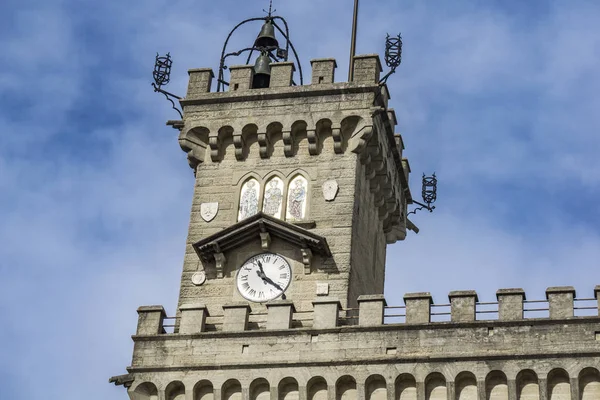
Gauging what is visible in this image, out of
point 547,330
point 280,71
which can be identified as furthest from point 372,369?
point 280,71

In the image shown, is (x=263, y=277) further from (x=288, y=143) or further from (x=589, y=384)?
(x=589, y=384)

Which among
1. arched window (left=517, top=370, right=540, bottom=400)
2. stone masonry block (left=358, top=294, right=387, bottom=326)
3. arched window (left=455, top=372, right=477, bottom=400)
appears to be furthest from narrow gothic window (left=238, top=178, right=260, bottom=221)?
arched window (left=517, top=370, right=540, bottom=400)

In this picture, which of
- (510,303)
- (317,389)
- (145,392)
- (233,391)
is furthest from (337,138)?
(145,392)

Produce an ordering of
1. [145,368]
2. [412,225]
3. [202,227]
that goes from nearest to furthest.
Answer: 1. [145,368]
2. [202,227]
3. [412,225]

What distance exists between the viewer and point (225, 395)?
4072 cm

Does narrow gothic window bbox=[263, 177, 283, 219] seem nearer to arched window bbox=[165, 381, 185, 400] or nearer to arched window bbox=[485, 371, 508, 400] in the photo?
arched window bbox=[165, 381, 185, 400]

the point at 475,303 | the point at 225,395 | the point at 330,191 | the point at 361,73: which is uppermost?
the point at 361,73

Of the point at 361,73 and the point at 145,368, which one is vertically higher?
the point at 361,73

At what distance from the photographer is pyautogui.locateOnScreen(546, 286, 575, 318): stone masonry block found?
39.4 metres

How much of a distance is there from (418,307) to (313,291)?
3351 mm

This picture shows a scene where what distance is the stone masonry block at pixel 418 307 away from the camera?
40281mm

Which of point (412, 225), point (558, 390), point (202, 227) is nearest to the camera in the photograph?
point (558, 390)

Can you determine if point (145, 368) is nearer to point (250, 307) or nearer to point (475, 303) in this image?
point (250, 307)

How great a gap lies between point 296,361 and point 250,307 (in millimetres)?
2660
